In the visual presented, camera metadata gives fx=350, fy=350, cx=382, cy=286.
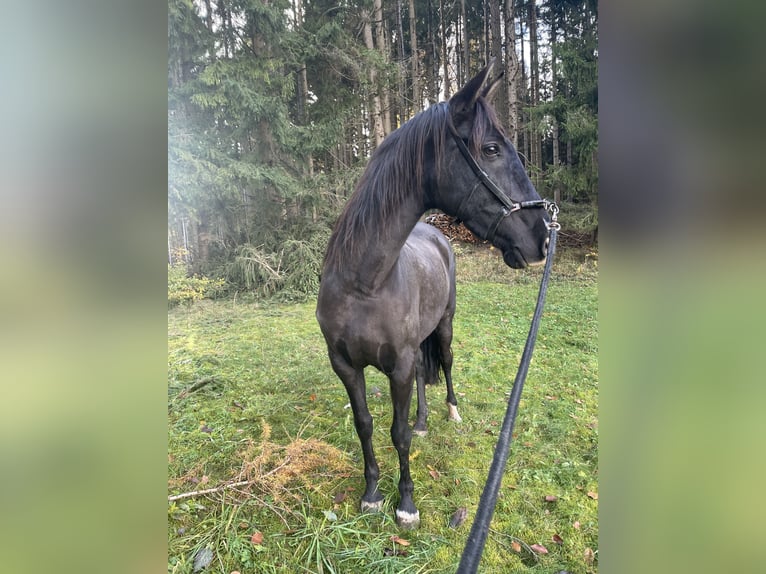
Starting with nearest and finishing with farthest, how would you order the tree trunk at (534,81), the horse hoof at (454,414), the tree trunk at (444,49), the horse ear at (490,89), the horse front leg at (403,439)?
the horse ear at (490,89) → the horse front leg at (403,439) → the horse hoof at (454,414) → the tree trunk at (534,81) → the tree trunk at (444,49)

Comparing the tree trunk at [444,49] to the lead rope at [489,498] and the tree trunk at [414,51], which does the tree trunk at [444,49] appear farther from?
the lead rope at [489,498]

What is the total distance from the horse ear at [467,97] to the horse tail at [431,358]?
6.57 feet

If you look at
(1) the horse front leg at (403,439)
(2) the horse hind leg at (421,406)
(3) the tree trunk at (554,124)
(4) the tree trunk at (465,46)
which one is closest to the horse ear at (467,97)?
(1) the horse front leg at (403,439)

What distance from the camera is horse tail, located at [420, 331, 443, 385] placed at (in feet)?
10.2

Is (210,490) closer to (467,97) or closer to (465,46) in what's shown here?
(467,97)

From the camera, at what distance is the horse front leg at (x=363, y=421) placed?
1.98m

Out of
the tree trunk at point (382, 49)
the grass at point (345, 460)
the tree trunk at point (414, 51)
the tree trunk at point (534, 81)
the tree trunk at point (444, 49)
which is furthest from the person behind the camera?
the tree trunk at point (382, 49)

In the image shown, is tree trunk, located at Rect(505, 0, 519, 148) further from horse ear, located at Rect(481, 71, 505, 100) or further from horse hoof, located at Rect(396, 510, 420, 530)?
horse hoof, located at Rect(396, 510, 420, 530)

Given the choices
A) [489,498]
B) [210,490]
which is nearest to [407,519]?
[210,490]

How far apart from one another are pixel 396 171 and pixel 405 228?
270 mm

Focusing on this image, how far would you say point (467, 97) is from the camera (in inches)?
58.2

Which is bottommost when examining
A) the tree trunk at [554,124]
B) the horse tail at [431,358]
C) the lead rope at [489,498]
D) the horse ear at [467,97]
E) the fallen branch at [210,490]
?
the fallen branch at [210,490]
